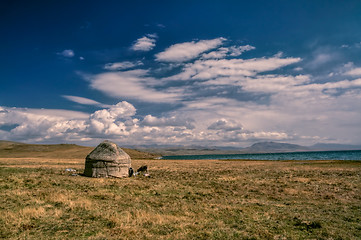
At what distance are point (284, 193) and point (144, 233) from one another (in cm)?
1235

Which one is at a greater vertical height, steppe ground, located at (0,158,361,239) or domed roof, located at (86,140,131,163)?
domed roof, located at (86,140,131,163)

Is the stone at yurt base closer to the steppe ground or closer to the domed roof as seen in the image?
the domed roof

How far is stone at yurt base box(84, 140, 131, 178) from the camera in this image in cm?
2397

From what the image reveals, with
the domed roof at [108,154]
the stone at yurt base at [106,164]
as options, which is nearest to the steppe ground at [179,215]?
the stone at yurt base at [106,164]

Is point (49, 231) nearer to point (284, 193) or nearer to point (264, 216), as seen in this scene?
point (264, 216)

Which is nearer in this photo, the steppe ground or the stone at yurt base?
the steppe ground

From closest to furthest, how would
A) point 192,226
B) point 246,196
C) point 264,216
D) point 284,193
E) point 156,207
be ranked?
1. point 192,226
2. point 264,216
3. point 156,207
4. point 246,196
5. point 284,193

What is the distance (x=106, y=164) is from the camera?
24.0m

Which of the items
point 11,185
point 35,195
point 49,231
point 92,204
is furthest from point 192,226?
point 11,185

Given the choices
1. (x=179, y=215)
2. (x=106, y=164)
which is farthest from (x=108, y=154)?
(x=179, y=215)

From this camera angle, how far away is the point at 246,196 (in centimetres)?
1572

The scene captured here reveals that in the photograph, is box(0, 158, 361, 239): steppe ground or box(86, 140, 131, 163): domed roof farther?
box(86, 140, 131, 163): domed roof

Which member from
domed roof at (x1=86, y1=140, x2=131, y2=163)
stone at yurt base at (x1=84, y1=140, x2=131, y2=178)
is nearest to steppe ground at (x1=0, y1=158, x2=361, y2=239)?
stone at yurt base at (x1=84, y1=140, x2=131, y2=178)

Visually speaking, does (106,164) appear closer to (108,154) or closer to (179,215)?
(108,154)
